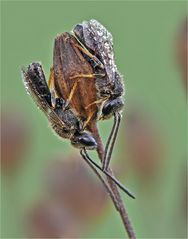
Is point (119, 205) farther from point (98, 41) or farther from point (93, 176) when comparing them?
point (93, 176)

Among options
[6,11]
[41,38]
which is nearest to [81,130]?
[41,38]

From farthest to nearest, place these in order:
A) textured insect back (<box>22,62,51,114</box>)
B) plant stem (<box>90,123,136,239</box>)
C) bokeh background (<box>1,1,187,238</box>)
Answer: bokeh background (<box>1,1,187,238</box>) < textured insect back (<box>22,62,51,114</box>) < plant stem (<box>90,123,136,239</box>)

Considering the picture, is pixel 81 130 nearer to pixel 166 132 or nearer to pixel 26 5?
pixel 166 132

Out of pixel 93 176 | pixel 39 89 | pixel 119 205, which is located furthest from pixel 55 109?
pixel 93 176

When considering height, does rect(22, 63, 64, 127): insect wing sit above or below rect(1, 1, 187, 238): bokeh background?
above

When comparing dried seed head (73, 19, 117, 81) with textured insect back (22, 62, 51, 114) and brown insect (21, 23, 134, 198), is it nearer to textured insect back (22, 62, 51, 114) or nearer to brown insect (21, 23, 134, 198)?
brown insect (21, 23, 134, 198)

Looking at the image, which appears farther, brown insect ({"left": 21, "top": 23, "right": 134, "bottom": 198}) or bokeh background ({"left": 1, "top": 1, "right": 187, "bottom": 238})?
bokeh background ({"left": 1, "top": 1, "right": 187, "bottom": 238})

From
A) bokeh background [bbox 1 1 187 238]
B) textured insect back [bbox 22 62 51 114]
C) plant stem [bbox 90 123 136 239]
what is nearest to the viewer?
plant stem [bbox 90 123 136 239]

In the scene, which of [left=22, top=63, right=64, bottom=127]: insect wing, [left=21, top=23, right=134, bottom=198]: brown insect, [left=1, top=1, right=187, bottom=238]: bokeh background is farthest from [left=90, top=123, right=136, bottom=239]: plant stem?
[left=1, top=1, right=187, bottom=238]: bokeh background
